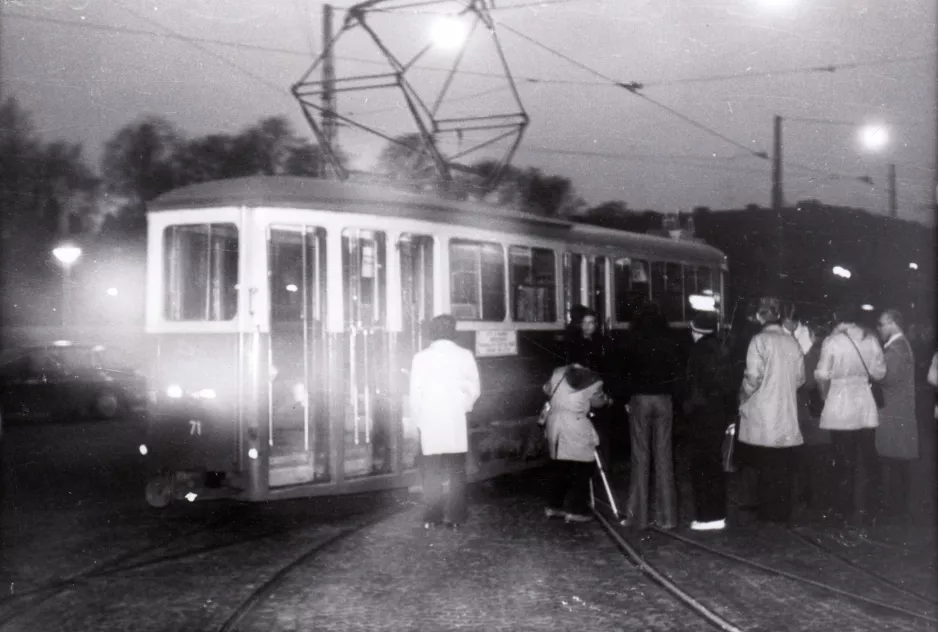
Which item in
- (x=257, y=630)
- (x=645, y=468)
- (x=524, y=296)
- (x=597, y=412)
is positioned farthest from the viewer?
(x=524, y=296)

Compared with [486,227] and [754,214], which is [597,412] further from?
[754,214]

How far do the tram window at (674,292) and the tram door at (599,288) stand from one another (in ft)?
6.75

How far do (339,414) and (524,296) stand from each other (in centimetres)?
321

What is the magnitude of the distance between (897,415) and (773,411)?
1270 mm

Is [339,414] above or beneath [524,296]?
beneath

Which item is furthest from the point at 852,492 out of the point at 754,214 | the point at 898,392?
the point at 754,214

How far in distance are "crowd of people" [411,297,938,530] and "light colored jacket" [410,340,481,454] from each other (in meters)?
0.01

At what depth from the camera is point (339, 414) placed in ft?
29.9

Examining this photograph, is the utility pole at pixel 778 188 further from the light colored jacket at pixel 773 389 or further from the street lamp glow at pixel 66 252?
the light colored jacket at pixel 773 389

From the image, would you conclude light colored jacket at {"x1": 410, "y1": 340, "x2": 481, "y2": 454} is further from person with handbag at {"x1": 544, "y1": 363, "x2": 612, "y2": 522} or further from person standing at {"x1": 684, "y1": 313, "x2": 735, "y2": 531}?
person standing at {"x1": 684, "y1": 313, "x2": 735, "y2": 531}

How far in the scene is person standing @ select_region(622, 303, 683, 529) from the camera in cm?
846

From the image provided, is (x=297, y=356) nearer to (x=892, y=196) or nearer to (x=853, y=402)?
(x=853, y=402)

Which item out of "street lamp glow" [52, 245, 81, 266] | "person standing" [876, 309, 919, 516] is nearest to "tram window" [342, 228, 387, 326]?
"person standing" [876, 309, 919, 516]

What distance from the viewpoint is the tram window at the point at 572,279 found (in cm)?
1255
